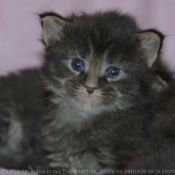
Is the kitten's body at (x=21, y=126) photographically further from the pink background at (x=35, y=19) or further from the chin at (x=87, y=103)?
the chin at (x=87, y=103)

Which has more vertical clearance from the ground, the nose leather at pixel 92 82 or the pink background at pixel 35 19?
the nose leather at pixel 92 82

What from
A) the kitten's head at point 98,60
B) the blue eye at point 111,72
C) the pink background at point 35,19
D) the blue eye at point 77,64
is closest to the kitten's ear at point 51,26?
the kitten's head at point 98,60

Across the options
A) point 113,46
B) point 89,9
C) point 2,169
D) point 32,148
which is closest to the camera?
point 113,46

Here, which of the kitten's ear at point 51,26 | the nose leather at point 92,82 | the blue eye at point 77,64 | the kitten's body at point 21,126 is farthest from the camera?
the kitten's body at point 21,126

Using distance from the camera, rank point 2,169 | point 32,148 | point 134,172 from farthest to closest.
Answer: point 32,148, point 2,169, point 134,172

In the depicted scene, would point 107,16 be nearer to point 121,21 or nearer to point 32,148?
point 121,21

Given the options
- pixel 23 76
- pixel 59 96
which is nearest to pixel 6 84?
pixel 23 76
